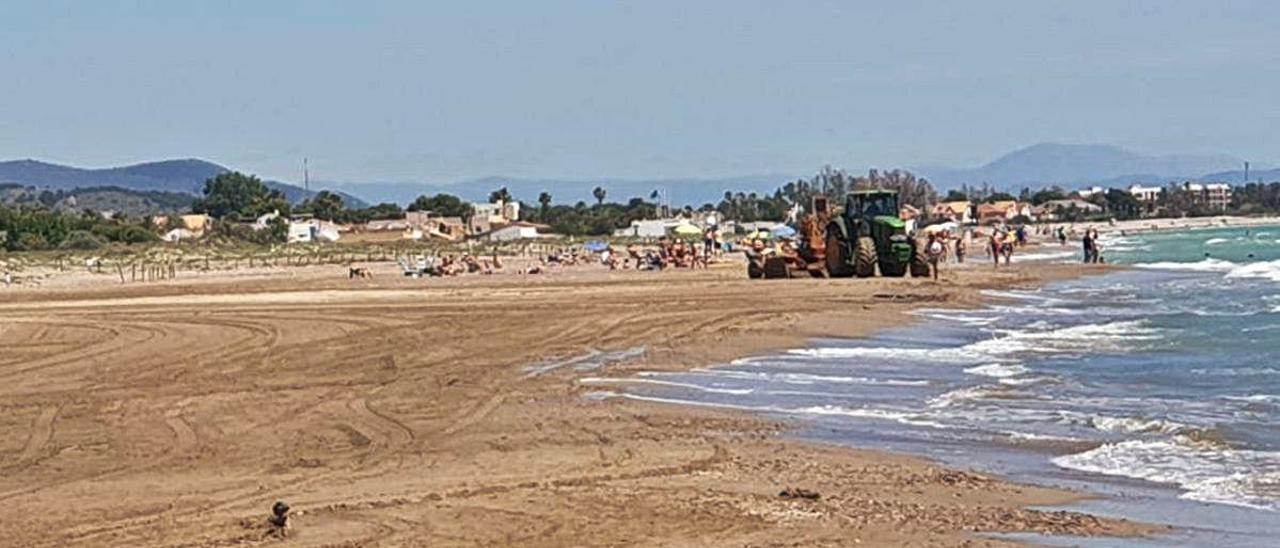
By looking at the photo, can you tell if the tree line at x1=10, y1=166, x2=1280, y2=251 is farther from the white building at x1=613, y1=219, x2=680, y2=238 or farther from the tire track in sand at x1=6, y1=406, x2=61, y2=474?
the tire track in sand at x1=6, y1=406, x2=61, y2=474

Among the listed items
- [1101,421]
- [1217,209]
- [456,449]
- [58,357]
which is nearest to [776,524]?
[456,449]

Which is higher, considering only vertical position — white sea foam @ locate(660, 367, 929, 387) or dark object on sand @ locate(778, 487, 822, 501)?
dark object on sand @ locate(778, 487, 822, 501)

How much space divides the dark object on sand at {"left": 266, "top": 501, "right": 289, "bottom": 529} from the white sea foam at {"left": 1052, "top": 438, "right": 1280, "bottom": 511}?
15.7 feet

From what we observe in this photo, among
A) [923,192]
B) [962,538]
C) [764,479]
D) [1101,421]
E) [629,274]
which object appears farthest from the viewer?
[923,192]

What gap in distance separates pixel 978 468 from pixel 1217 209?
603 feet

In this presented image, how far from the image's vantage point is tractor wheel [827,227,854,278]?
35.3 m

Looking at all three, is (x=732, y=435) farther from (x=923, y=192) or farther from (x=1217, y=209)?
(x=1217, y=209)

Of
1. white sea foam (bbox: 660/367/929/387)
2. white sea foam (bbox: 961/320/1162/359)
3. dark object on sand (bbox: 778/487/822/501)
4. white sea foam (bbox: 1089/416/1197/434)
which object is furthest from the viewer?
white sea foam (bbox: 961/320/1162/359)

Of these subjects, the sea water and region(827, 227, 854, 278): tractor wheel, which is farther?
region(827, 227, 854, 278): tractor wheel

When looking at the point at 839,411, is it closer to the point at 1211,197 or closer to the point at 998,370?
the point at 998,370

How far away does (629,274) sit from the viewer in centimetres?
4597

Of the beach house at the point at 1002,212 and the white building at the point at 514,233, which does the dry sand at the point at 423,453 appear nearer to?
the white building at the point at 514,233

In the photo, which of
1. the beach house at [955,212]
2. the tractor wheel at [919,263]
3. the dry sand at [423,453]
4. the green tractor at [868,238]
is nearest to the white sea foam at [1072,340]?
the dry sand at [423,453]

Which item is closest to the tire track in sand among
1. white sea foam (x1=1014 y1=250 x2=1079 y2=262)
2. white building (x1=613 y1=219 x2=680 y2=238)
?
white sea foam (x1=1014 y1=250 x2=1079 y2=262)
